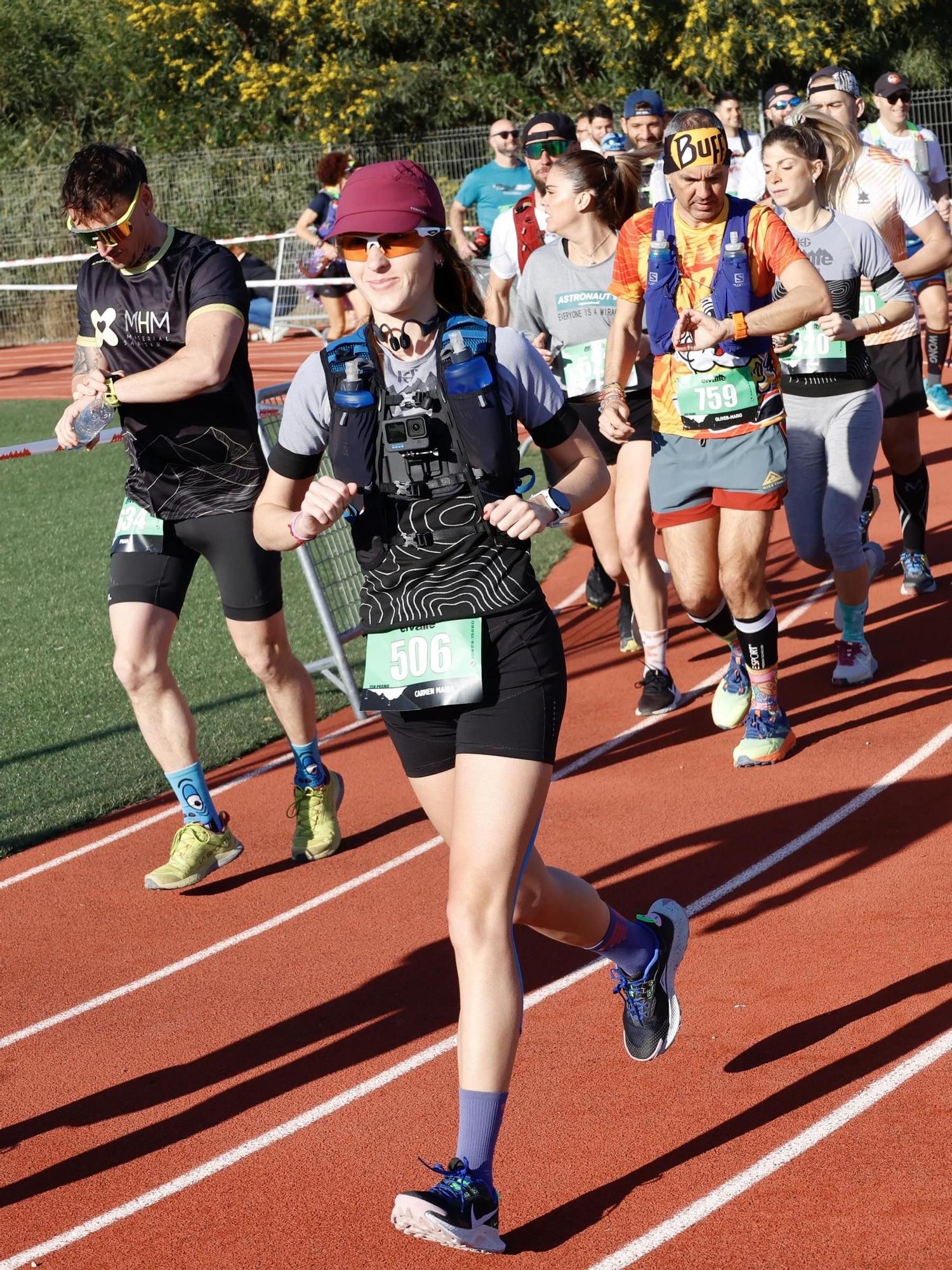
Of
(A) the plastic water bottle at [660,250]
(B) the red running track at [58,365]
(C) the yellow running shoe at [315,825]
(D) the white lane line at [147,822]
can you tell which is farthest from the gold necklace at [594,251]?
(B) the red running track at [58,365]

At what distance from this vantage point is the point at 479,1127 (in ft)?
11.4

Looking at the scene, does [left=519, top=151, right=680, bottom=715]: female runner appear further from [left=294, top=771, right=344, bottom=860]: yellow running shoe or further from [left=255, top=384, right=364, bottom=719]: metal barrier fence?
[left=294, top=771, right=344, bottom=860]: yellow running shoe

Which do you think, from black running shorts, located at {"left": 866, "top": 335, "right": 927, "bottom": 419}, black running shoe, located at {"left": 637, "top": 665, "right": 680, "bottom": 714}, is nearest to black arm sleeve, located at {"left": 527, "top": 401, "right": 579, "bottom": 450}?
black running shoe, located at {"left": 637, "top": 665, "right": 680, "bottom": 714}

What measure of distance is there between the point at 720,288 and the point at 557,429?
8.76ft

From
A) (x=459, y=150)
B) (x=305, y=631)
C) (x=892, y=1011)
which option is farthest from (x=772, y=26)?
(x=892, y=1011)

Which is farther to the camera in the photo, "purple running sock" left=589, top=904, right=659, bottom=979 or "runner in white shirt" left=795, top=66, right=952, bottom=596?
"runner in white shirt" left=795, top=66, right=952, bottom=596

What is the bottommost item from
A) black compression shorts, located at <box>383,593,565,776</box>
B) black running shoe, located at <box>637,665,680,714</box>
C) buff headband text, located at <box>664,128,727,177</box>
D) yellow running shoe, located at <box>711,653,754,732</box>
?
black running shoe, located at <box>637,665,680,714</box>

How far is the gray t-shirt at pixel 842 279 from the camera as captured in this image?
23.8 feet

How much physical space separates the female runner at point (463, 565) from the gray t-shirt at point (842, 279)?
368 centimetres

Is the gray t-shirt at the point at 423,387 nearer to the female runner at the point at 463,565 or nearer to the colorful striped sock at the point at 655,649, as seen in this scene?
the female runner at the point at 463,565

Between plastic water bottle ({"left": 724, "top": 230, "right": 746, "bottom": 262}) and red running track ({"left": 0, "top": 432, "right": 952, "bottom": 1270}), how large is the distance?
A: 209cm

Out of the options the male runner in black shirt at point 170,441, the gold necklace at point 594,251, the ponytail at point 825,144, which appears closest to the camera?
the male runner in black shirt at point 170,441

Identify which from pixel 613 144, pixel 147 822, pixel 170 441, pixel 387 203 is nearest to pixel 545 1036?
pixel 387 203

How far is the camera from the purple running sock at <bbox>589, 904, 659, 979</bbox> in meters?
4.15
